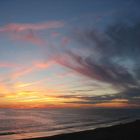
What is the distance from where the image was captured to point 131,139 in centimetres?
2042

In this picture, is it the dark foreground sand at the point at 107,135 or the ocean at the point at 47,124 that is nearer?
the dark foreground sand at the point at 107,135

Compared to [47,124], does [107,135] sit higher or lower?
higher

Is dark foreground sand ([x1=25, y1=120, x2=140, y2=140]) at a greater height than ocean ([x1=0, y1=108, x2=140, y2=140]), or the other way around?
dark foreground sand ([x1=25, y1=120, x2=140, y2=140])

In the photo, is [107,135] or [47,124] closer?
[107,135]

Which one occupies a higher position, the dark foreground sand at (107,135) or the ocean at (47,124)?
the dark foreground sand at (107,135)

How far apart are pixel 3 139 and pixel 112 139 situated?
47.9ft

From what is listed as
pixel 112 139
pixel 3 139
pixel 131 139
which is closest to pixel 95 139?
pixel 112 139

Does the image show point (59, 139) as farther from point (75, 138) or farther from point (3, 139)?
point (3, 139)

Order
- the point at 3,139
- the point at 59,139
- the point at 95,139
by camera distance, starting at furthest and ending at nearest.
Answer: the point at 3,139 < the point at 59,139 < the point at 95,139

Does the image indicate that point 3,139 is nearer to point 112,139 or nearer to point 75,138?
point 75,138

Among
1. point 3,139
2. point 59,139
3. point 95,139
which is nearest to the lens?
point 95,139

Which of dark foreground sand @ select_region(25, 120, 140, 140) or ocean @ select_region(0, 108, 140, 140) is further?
ocean @ select_region(0, 108, 140, 140)

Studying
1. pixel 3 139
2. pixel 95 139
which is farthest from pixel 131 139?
pixel 3 139

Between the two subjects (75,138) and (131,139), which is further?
(75,138)
